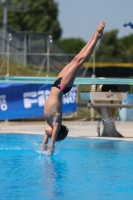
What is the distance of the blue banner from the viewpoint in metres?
16.6

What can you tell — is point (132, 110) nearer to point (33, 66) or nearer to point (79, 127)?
point (79, 127)

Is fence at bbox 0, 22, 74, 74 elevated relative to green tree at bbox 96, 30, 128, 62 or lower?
elevated

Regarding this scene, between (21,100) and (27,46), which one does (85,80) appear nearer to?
(21,100)

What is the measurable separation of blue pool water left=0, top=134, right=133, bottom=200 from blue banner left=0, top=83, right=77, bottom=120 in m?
4.45

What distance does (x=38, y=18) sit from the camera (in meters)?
69.9

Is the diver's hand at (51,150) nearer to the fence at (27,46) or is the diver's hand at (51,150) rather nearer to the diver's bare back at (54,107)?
the diver's bare back at (54,107)

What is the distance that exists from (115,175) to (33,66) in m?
20.1

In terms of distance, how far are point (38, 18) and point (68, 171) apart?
62625mm

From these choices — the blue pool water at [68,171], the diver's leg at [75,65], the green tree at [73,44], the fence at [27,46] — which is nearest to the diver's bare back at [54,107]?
the diver's leg at [75,65]

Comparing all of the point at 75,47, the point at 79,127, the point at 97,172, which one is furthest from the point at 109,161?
the point at 75,47

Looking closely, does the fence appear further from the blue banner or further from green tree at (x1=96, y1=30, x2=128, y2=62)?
green tree at (x1=96, y1=30, x2=128, y2=62)

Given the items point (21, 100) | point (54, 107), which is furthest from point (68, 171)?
point (21, 100)

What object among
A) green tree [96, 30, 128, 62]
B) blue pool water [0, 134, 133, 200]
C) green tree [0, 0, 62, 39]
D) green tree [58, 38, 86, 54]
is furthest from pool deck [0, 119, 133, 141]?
green tree [58, 38, 86, 54]

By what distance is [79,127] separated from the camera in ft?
54.2
